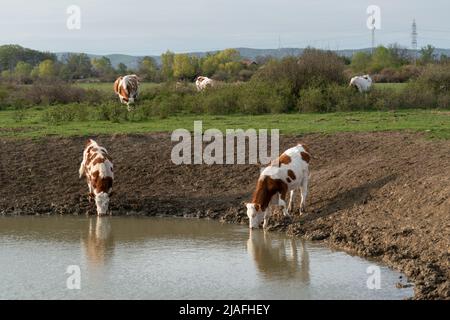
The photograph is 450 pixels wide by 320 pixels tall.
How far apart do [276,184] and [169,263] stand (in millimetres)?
3469

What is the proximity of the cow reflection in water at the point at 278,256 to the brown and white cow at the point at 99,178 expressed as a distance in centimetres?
388

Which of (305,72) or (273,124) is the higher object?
(305,72)

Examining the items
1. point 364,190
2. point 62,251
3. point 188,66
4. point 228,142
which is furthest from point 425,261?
point 188,66

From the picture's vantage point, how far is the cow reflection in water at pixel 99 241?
1491 cm

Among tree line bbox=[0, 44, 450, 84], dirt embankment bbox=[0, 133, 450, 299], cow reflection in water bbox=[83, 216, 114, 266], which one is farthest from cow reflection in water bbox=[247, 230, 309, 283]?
tree line bbox=[0, 44, 450, 84]

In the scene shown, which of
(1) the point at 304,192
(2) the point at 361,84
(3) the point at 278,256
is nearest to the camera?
(3) the point at 278,256

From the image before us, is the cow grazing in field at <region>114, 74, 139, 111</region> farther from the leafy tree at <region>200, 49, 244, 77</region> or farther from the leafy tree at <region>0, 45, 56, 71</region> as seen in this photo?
the leafy tree at <region>0, 45, 56, 71</region>

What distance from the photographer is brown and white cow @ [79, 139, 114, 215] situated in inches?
736

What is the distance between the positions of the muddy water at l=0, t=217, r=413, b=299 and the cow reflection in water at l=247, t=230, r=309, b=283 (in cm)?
2

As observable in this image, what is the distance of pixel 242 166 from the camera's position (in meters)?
20.8

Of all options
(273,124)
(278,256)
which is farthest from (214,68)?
(278,256)

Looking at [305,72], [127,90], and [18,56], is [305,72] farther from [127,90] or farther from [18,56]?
[18,56]

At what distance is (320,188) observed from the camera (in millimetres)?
18484

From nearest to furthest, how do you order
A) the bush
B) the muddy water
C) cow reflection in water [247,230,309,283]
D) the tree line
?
1. the muddy water
2. cow reflection in water [247,230,309,283]
3. the bush
4. the tree line
